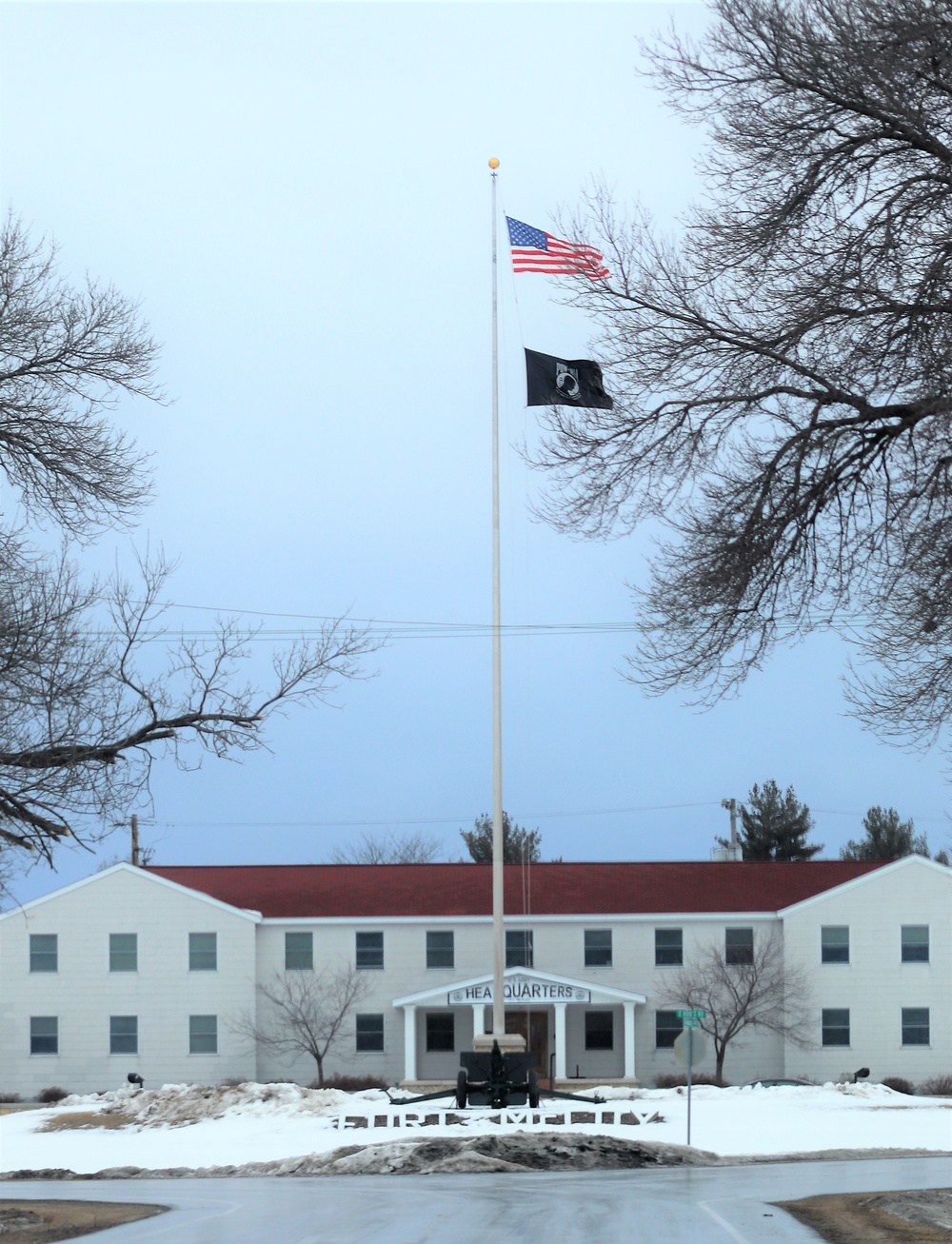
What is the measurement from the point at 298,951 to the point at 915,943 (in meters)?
19.4

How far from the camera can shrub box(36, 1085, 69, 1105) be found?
157 feet

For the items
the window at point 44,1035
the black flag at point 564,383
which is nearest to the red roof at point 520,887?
the window at point 44,1035

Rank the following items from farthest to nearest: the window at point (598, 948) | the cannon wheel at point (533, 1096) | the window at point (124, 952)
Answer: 1. the window at point (598, 948)
2. the window at point (124, 952)
3. the cannon wheel at point (533, 1096)

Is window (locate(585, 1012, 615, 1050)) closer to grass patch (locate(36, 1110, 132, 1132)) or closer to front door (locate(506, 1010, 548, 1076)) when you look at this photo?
front door (locate(506, 1010, 548, 1076))

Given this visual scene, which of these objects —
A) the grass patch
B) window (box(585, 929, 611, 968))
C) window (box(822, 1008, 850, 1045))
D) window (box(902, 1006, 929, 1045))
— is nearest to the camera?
the grass patch

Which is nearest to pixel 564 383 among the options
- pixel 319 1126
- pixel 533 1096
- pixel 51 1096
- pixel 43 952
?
pixel 533 1096

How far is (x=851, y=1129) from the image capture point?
1257 inches

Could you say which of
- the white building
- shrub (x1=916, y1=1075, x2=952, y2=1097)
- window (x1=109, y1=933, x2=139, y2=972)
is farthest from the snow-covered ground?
shrub (x1=916, y1=1075, x2=952, y2=1097)

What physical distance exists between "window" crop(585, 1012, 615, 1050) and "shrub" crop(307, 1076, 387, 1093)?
668 cm

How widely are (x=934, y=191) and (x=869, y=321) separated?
99cm

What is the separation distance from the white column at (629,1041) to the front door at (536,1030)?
2.82 m

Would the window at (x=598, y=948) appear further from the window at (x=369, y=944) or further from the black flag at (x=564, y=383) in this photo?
the black flag at (x=564, y=383)

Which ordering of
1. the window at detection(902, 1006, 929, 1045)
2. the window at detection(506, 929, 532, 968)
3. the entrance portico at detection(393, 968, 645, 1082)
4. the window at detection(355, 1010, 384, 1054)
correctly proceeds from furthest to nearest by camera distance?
the window at detection(506, 929, 532, 968) → the window at detection(355, 1010, 384, 1054) → the window at detection(902, 1006, 929, 1045) → the entrance portico at detection(393, 968, 645, 1082)

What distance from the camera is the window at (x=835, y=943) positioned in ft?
165
